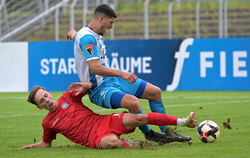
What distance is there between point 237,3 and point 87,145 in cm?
1582

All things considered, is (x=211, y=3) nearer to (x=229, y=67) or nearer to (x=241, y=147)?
(x=229, y=67)

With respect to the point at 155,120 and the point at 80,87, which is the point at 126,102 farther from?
the point at 80,87

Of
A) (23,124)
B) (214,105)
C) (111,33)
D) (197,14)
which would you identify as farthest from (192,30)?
(23,124)

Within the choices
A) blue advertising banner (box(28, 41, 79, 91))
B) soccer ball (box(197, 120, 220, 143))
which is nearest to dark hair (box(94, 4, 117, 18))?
soccer ball (box(197, 120, 220, 143))

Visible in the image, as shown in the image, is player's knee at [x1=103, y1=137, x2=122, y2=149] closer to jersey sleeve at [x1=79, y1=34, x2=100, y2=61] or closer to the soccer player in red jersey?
the soccer player in red jersey

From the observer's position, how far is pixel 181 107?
1186cm

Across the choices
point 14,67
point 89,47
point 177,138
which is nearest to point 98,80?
point 89,47

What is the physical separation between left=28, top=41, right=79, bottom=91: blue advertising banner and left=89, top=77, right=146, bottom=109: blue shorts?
36.4 feet

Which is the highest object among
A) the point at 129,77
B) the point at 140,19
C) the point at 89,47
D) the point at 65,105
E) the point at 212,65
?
the point at 140,19

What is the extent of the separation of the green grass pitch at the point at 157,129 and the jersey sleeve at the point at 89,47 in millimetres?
1110

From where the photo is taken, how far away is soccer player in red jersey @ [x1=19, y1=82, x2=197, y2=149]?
639 cm

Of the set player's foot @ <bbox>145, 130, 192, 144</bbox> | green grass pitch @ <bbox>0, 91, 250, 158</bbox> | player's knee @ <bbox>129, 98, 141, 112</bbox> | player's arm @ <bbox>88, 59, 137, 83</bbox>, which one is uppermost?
player's arm @ <bbox>88, 59, 137, 83</bbox>

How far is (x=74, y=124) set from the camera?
262 inches

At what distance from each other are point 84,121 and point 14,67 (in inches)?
498
